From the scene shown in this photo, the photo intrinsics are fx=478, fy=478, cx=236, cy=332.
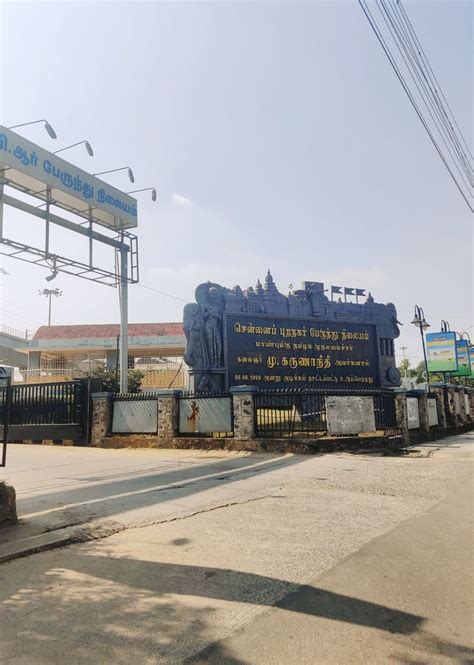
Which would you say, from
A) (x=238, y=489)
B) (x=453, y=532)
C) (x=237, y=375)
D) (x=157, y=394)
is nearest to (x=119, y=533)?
(x=238, y=489)

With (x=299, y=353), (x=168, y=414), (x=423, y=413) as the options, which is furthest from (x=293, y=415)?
(x=423, y=413)

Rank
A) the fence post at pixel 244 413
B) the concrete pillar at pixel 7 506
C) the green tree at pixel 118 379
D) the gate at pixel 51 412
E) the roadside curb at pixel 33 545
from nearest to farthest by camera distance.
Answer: the roadside curb at pixel 33 545, the concrete pillar at pixel 7 506, the fence post at pixel 244 413, the gate at pixel 51 412, the green tree at pixel 118 379

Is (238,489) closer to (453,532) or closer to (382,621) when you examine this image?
(453,532)

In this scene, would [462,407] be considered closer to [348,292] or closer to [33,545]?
[348,292]

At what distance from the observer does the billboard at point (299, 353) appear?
67.9 feet

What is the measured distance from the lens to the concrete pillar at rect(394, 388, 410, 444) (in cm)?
1706

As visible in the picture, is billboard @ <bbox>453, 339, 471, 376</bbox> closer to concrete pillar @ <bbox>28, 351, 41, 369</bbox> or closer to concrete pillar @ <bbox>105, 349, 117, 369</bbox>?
concrete pillar @ <bbox>105, 349, 117, 369</bbox>

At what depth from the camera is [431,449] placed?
1583 centimetres

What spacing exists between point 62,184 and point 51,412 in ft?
27.1

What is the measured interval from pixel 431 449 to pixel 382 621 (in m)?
13.6

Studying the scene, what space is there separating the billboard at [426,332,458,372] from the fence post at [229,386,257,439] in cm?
2217

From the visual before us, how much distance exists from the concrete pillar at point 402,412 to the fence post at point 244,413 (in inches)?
231

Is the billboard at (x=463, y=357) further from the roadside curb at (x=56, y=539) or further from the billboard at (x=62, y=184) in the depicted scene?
the roadside curb at (x=56, y=539)

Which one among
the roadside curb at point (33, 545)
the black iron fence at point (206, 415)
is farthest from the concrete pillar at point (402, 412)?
the roadside curb at point (33, 545)
